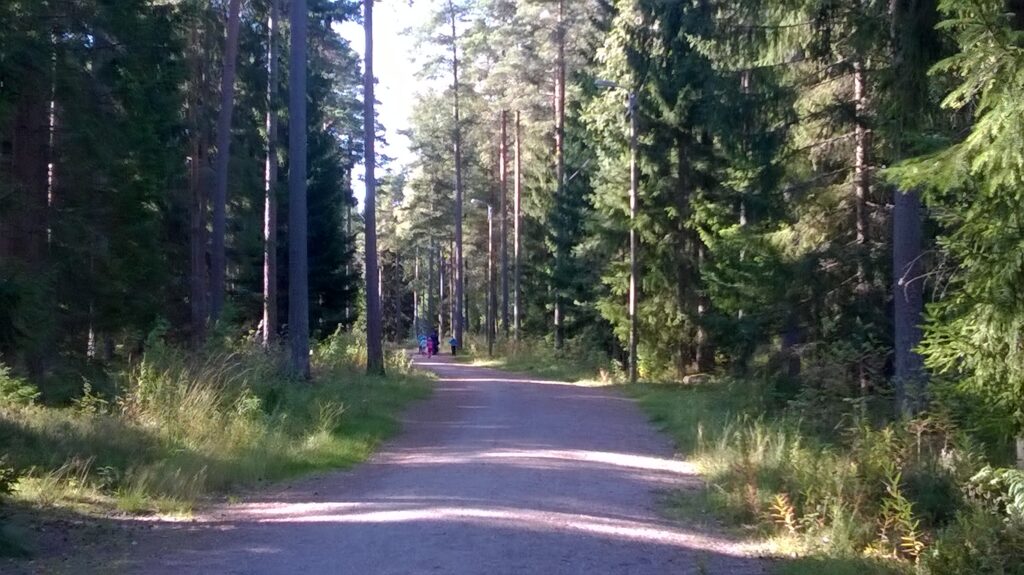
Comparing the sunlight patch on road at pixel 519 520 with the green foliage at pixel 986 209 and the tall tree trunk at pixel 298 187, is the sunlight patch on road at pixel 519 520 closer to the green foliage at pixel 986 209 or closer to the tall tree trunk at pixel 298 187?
the green foliage at pixel 986 209

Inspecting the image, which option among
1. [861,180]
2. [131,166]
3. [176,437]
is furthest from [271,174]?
[176,437]

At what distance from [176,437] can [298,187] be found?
437 inches

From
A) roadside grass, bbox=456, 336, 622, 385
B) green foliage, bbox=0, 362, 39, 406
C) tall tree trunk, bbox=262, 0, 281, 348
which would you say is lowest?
roadside grass, bbox=456, 336, 622, 385

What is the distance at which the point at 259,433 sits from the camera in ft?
50.5

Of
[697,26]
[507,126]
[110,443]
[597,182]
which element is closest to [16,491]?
[110,443]

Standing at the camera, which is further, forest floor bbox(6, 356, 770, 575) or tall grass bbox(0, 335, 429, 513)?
tall grass bbox(0, 335, 429, 513)

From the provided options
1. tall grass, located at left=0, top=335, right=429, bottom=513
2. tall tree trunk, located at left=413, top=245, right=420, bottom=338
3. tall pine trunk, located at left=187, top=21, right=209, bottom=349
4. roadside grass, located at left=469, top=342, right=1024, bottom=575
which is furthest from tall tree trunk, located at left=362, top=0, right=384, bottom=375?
tall tree trunk, located at left=413, top=245, right=420, bottom=338

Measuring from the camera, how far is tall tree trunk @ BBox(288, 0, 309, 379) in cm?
2422

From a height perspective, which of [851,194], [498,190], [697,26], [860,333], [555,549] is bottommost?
[555,549]

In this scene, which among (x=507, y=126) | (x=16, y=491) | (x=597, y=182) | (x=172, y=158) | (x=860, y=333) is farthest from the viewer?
(x=507, y=126)

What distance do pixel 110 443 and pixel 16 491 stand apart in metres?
2.21

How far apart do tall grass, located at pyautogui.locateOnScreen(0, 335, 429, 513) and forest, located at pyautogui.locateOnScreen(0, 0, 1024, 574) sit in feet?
0.20

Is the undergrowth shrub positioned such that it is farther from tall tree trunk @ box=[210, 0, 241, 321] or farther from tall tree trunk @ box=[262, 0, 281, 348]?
tall tree trunk @ box=[262, 0, 281, 348]

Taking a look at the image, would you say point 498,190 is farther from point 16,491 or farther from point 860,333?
point 16,491
